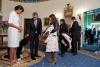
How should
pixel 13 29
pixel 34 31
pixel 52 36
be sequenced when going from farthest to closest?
1. pixel 34 31
2. pixel 52 36
3. pixel 13 29

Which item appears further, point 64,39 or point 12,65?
point 64,39

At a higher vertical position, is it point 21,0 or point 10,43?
point 21,0

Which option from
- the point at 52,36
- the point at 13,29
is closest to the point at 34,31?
the point at 52,36

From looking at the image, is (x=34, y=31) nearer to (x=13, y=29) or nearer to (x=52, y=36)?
(x=52, y=36)

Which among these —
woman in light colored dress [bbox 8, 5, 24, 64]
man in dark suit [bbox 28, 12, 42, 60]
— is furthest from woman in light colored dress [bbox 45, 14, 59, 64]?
woman in light colored dress [bbox 8, 5, 24, 64]

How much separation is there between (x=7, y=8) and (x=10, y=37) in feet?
29.4

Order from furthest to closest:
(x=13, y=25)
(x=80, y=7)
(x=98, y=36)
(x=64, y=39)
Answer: (x=80, y=7), (x=98, y=36), (x=64, y=39), (x=13, y=25)

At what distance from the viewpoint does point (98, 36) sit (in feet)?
31.8

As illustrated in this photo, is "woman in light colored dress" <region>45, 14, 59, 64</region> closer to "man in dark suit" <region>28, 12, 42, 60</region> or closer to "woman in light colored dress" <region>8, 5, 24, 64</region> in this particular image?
"man in dark suit" <region>28, 12, 42, 60</region>

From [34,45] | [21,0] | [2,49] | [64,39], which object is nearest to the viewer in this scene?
[34,45]

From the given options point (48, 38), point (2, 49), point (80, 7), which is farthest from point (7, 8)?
point (48, 38)

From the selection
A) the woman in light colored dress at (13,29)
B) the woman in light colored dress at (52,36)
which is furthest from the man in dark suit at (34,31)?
the woman in light colored dress at (13,29)

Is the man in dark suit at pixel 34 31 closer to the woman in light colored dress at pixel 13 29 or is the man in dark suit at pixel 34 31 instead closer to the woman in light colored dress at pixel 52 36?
the woman in light colored dress at pixel 52 36

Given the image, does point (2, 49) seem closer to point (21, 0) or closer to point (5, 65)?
point (5, 65)
